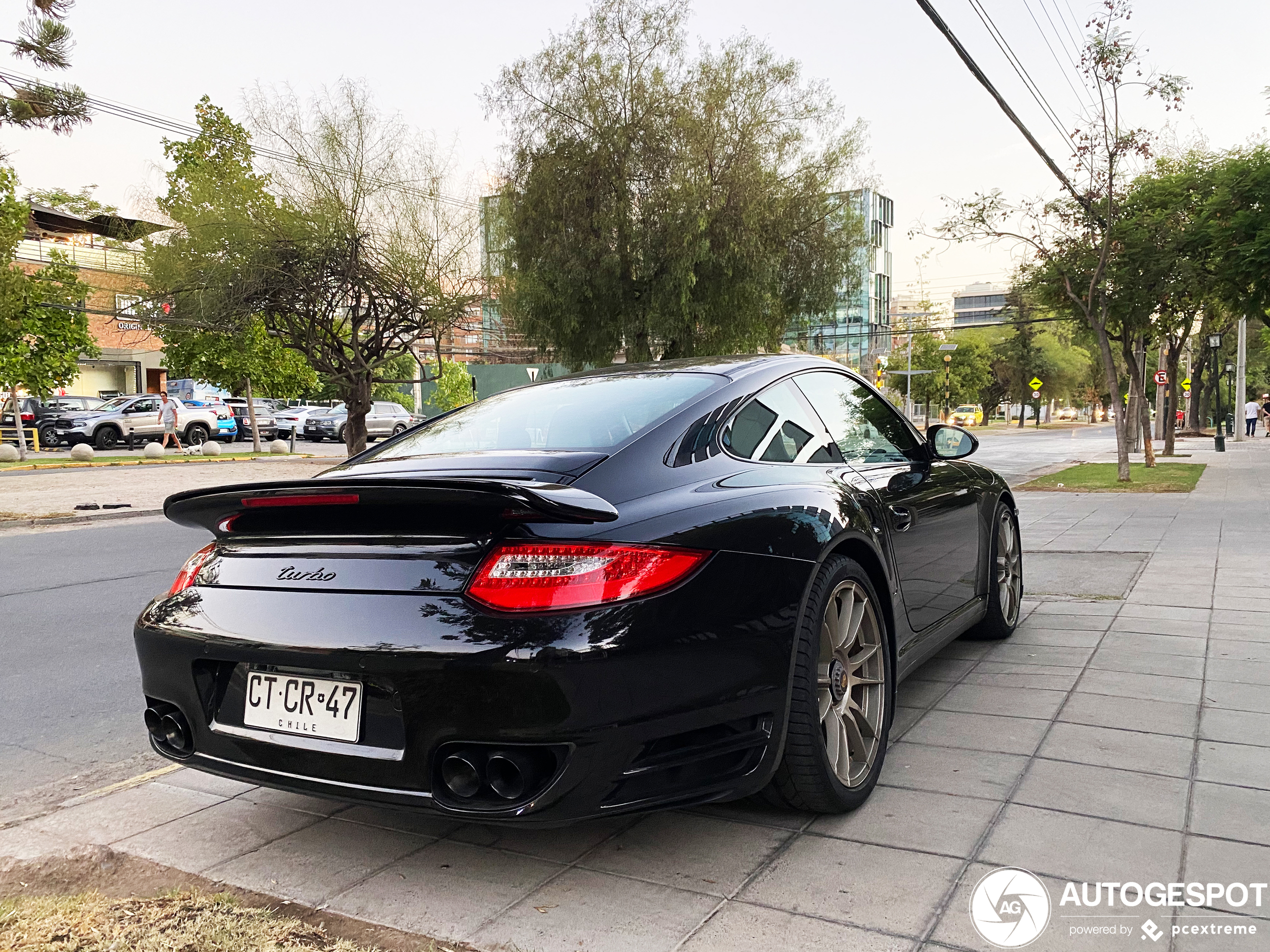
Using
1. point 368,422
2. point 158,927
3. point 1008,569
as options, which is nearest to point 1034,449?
point 368,422

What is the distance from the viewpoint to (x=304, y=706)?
2605 millimetres

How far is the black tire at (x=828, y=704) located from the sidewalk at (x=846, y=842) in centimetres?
10

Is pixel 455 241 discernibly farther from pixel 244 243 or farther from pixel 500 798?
pixel 500 798

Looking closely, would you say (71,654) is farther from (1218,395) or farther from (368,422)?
(1218,395)

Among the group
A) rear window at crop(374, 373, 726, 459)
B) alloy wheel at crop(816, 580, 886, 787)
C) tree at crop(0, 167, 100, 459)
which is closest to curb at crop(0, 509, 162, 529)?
tree at crop(0, 167, 100, 459)

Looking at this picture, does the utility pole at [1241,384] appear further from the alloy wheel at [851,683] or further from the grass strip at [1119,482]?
the alloy wheel at [851,683]

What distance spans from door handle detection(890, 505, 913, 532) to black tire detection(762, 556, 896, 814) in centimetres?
35

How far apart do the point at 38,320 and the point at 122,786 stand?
2322 cm

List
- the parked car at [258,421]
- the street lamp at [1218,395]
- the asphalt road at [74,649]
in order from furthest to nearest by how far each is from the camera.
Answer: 1. the parked car at [258,421]
2. the street lamp at [1218,395]
3. the asphalt road at [74,649]

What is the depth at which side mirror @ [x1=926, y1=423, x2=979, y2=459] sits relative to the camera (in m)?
4.70

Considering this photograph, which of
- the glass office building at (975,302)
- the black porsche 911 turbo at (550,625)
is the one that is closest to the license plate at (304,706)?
the black porsche 911 turbo at (550,625)

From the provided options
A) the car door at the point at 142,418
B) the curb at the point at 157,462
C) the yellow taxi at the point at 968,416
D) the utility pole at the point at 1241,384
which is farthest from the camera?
the yellow taxi at the point at 968,416

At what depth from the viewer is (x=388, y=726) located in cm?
248

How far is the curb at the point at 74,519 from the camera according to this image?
13.1m
